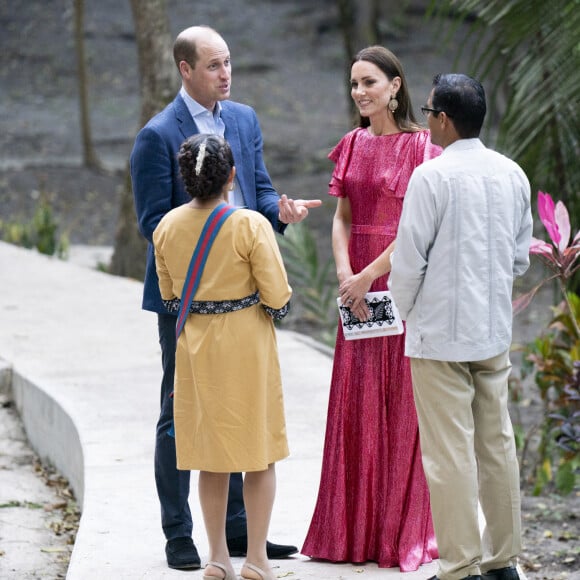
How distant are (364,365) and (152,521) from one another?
120cm

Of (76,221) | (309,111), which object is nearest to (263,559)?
(76,221)

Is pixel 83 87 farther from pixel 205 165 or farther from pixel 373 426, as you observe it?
pixel 205 165

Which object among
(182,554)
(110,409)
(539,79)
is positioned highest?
(539,79)

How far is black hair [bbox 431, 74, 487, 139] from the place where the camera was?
3170 millimetres

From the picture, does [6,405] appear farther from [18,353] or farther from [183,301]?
[183,301]

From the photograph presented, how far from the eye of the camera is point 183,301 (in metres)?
3.40

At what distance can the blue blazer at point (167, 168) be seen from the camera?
143 inches

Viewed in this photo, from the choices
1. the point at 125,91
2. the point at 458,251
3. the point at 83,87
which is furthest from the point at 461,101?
the point at 125,91

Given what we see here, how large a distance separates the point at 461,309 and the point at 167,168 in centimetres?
111

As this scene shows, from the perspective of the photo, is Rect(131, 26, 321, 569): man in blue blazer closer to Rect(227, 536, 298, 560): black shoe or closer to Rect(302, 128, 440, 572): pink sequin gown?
Rect(227, 536, 298, 560): black shoe

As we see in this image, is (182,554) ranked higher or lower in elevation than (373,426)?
lower

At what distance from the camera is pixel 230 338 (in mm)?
3342

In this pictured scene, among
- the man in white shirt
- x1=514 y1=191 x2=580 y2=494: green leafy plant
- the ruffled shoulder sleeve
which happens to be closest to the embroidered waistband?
the man in white shirt

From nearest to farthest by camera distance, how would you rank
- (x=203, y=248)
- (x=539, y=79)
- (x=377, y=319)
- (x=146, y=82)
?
(x=203, y=248)
(x=377, y=319)
(x=539, y=79)
(x=146, y=82)
